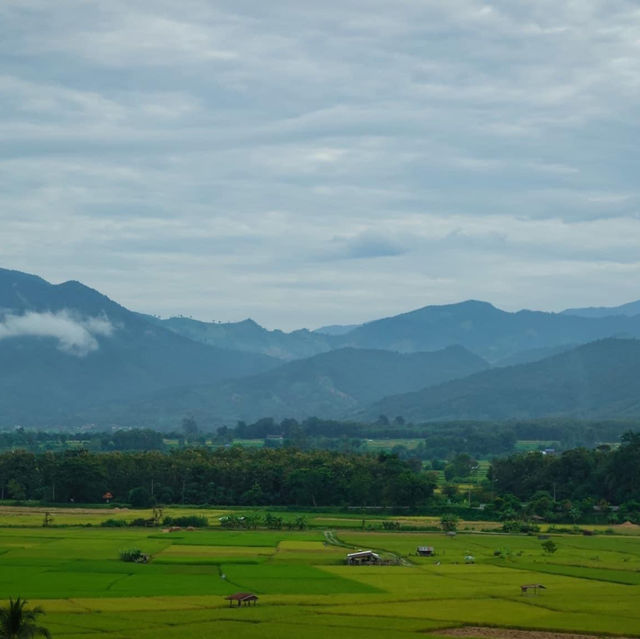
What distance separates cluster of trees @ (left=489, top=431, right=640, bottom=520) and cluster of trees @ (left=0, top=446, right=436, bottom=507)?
919 cm

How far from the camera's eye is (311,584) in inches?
1960

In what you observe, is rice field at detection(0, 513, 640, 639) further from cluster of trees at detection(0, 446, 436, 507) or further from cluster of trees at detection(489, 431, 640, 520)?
cluster of trees at detection(0, 446, 436, 507)

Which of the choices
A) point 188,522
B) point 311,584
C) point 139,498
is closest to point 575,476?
point 188,522

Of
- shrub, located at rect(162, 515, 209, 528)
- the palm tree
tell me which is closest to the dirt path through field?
the palm tree

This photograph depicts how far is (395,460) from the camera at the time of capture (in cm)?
10381

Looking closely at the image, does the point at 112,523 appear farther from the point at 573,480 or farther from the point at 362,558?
the point at 573,480

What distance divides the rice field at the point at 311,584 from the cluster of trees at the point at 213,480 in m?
24.4

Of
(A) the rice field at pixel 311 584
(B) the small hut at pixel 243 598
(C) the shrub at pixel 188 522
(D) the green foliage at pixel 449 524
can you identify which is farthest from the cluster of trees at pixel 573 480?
(B) the small hut at pixel 243 598

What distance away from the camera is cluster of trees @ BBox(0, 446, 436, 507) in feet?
321

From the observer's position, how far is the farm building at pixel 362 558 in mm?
58688

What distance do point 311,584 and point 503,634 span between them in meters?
12.9

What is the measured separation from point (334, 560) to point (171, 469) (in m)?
48.3

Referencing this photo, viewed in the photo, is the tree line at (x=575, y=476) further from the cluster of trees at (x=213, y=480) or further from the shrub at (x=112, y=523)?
the shrub at (x=112, y=523)

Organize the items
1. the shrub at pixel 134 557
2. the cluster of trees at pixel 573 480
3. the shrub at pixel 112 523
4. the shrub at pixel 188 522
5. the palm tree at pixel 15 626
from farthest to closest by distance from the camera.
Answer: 1. the cluster of trees at pixel 573 480
2. the shrub at pixel 188 522
3. the shrub at pixel 112 523
4. the shrub at pixel 134 557
5. the palm tree at pixel 15 626
